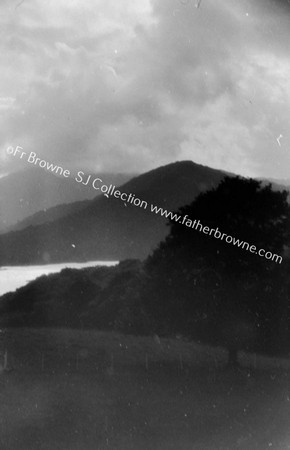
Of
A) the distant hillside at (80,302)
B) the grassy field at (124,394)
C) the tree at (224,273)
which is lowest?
the grassy field at (124,394)

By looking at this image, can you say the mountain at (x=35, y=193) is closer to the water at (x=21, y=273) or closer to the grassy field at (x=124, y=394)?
the water at (x=21, y=273)

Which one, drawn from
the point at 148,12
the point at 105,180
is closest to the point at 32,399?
the point at 105,180

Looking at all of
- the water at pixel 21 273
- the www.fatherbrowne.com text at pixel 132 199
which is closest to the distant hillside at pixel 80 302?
the water at pixel 21 273

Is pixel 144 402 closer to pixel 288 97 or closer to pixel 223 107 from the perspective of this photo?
pixel 223 107

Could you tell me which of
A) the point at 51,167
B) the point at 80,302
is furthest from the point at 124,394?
the point at 51,167

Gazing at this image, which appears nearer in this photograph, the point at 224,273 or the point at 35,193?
the point at 35,193

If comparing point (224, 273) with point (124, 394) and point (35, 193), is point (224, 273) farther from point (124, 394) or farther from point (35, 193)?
point (35, 193)

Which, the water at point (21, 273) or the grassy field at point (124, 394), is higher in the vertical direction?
the water at point (21, 273)

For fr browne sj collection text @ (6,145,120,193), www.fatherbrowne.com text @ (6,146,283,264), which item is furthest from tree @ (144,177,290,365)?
fr browne sj collection text @ (6,145,120,193)
